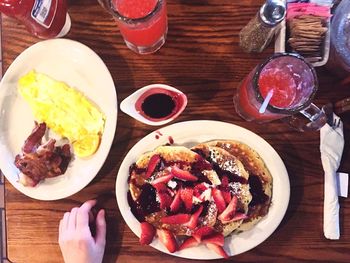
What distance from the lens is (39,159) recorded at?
1.50 metres

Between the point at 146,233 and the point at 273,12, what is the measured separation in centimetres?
77

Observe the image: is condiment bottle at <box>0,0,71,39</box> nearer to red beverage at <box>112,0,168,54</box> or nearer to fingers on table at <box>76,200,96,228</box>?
red beverage at <box>112,0,168,54</box>

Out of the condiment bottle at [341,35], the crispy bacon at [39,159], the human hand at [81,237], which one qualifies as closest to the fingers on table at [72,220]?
the human hand at [81,237]

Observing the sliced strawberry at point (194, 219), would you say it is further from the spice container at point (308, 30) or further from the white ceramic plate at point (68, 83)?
the spice container at point (308, 30)

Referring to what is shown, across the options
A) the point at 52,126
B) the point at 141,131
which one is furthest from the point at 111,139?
the point at 52,126

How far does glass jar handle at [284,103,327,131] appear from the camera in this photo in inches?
57.7

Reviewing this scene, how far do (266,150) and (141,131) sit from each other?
41 cm

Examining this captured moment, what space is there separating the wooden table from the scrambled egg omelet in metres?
0.09

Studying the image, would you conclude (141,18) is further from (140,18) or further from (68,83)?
(68,83)

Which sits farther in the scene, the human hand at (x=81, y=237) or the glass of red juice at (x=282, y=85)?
the human hand at (x=81, y=237)

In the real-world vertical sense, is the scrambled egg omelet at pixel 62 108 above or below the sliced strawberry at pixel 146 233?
above

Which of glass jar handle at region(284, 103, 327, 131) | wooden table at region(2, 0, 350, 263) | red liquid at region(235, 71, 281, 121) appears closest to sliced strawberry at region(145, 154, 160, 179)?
wooden table at region(2, 0, 350, 263)

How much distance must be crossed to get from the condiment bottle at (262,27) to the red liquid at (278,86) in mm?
135

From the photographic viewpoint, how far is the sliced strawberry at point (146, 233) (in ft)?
4.79
